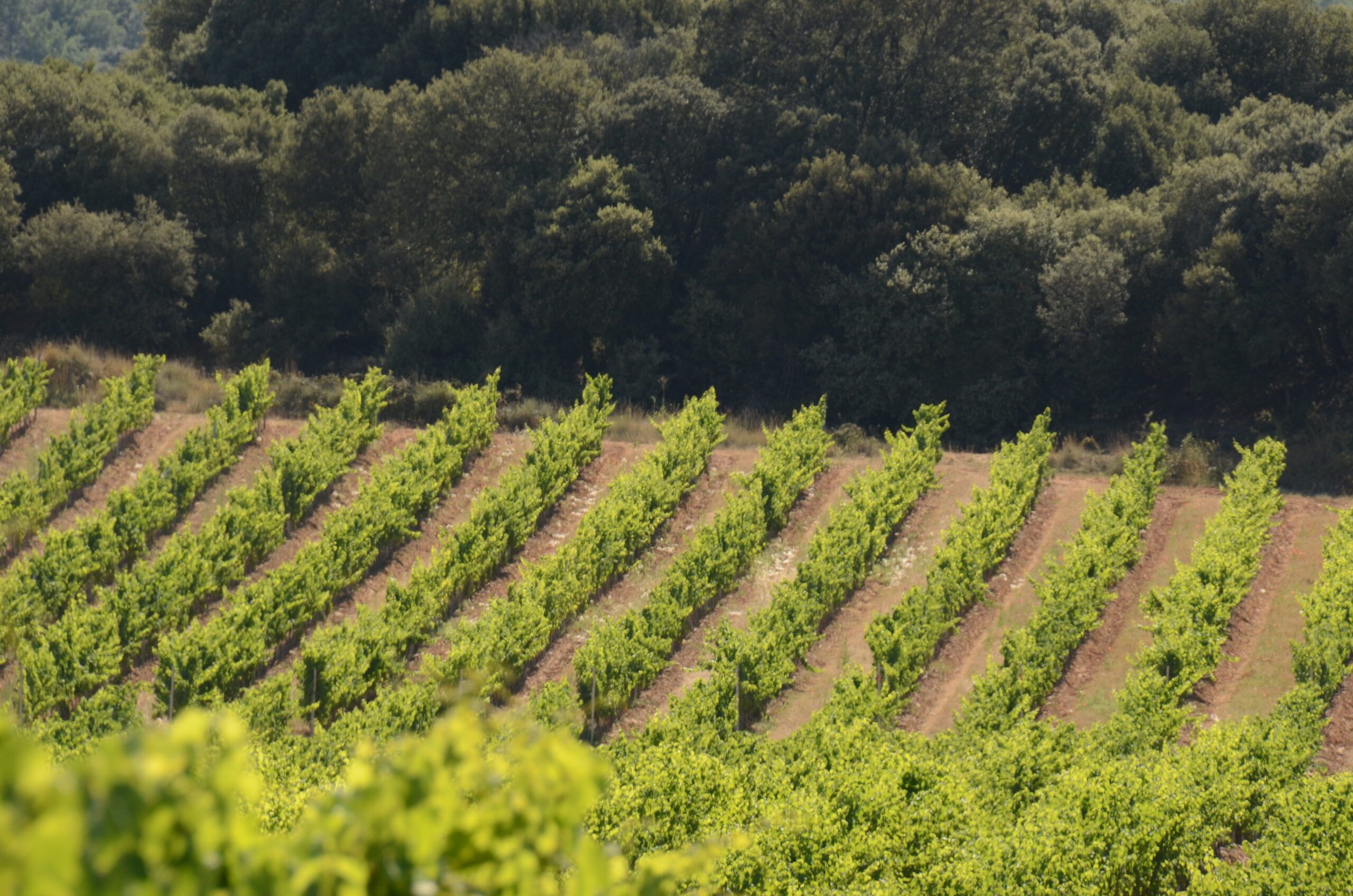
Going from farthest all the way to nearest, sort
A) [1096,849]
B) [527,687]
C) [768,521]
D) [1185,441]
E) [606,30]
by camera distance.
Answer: [606,30], [1185,441], [768,521], [527,687], [1096,849]

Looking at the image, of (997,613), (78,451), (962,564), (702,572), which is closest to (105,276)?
(78,451)

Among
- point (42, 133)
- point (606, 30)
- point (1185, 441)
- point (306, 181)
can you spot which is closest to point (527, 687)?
point (1185, 441)

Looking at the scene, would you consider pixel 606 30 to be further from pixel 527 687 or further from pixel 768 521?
pixel 527 687

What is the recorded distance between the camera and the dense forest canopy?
82.5 ft

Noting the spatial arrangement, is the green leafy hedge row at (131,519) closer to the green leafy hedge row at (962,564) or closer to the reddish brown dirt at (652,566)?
the reddish brown dirt at (652,566)

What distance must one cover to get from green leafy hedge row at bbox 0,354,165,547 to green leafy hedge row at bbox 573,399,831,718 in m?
8.38

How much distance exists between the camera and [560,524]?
65.9ft

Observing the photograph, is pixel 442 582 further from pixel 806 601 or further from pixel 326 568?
pixel 806 601

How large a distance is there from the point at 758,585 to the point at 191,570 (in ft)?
24.3

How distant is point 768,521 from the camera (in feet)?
65.1

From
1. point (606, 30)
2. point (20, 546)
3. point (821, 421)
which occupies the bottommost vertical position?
point (20, 546)

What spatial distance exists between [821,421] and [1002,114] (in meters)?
11.5

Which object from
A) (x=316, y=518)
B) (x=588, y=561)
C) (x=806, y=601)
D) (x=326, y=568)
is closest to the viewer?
(x=806, y=601)

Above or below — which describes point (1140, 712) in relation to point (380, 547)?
above
